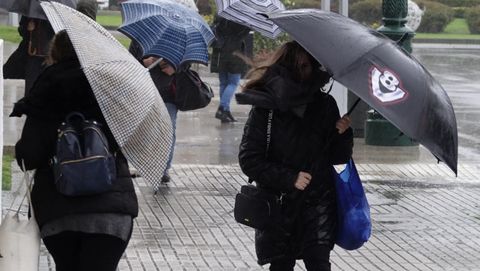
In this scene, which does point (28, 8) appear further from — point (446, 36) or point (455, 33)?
point (455, 33)

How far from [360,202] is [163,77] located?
13.9ft

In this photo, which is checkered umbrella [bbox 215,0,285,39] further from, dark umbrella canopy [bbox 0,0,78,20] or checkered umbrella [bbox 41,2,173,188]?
checkered umbrella [bbox 41,2,173,188]

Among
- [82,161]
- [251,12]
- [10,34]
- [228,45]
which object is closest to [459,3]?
[10,34]

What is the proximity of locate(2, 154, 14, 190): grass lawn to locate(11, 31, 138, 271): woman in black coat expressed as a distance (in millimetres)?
4731

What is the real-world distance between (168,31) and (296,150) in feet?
7.86

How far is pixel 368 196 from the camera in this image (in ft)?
34.9

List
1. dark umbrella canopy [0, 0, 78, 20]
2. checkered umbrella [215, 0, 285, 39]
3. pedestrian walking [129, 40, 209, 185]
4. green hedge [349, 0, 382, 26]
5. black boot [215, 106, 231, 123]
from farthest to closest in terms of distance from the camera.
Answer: green hedge [349, 0, 382, 26], black boot [215, 106, 231, 123], dark umbrella canopy [0, 0, 78, 20], pedestrian walking [129, 40, 209, 185], checkered umbrella [215, 0, 285, 39]

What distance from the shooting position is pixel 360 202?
19.7 ft

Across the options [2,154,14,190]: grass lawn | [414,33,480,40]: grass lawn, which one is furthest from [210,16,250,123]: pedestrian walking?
[414,33,480,40]: grass lawn

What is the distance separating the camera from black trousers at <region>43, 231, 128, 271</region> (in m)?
5.14

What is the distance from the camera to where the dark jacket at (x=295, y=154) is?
586 cm

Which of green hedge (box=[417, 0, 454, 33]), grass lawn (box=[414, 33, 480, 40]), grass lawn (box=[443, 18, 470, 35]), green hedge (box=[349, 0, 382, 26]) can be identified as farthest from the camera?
grass lawn (box=[443, 18, 470, 35])

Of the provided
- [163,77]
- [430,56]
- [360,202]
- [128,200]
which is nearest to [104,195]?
[128,200]

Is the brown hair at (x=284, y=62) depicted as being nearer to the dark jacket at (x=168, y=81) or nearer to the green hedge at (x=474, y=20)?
the dark jacket at (x=168, y=81)
